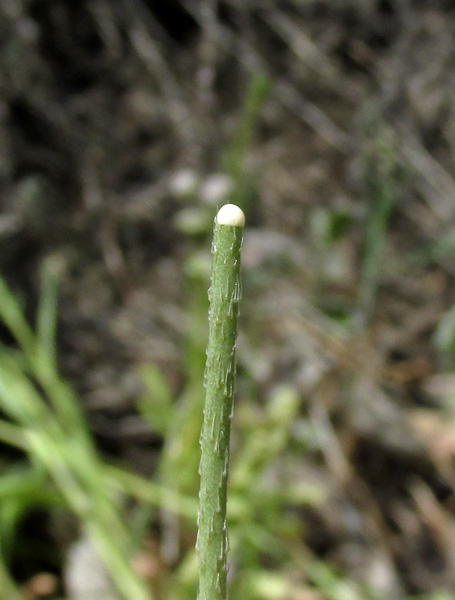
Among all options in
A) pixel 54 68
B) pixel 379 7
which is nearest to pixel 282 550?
pixel 54 68

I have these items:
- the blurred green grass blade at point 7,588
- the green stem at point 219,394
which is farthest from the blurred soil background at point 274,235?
the green stem at point 219,394

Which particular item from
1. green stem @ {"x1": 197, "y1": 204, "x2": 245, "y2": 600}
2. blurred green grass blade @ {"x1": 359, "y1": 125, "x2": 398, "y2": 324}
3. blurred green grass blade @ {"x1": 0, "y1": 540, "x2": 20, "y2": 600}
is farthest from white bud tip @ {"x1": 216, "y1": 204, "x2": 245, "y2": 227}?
blurred green grass blade @ {"x1": 359, "y1": 125, "x2": 398, "y2": 324}

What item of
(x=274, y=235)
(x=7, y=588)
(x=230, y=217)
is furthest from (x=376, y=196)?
(x=230, y=217)

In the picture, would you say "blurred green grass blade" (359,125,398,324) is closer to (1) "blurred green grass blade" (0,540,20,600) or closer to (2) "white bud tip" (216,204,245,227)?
(1) "blurred green grass blade" (0,540,20,600)

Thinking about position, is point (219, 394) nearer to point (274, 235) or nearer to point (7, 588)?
point (7, 588)

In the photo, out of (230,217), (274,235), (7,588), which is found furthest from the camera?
(274,235)

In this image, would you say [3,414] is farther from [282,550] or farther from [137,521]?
[282,550]
